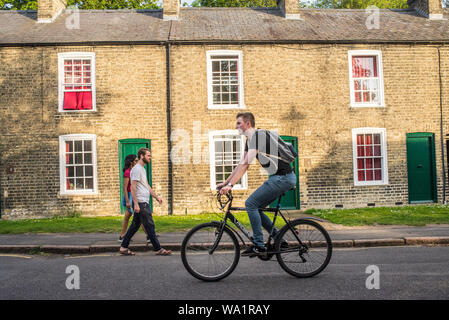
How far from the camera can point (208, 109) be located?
14281 mm

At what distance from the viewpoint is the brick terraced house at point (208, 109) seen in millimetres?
13930

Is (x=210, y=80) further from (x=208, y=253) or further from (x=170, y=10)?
(x=208, y=253)

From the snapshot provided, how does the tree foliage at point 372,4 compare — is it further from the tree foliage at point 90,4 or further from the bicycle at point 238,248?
the bicycle at point 238,248

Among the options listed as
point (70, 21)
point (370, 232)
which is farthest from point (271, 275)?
point (70, 21)

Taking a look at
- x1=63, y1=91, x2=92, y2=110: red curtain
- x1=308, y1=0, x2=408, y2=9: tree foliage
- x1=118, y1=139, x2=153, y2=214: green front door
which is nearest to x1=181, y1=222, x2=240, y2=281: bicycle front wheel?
x1=118, y1=139, x2=153, y2=214: green front door

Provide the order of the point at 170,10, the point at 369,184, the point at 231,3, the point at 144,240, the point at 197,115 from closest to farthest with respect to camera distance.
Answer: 1. the point at 144,240
2. the point at 197,115
3. the point at 369,184
4. the point at 170,10
5. the point at 231,3

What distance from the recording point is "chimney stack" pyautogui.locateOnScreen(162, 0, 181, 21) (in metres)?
15.9

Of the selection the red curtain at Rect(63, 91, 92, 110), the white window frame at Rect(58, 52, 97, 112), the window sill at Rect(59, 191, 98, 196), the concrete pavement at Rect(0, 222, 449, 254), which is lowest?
the concrete pavement at Rect(0, 222, 449, 254)

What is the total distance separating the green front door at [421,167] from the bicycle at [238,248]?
451 inches

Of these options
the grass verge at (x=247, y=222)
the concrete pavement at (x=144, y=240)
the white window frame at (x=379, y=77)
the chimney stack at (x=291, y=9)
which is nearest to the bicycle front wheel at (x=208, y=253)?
the concrete pavement at (x=144, y=240)

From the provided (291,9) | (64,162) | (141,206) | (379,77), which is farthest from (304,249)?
(291,9)

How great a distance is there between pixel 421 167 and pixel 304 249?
12.0 m

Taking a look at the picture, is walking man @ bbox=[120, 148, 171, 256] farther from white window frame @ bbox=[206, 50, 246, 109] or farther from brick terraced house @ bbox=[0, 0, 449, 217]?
white window frame @ bbox=[206, 50, 246, 109]

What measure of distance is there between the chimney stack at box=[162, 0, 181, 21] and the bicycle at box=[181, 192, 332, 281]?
1280 centimetres
